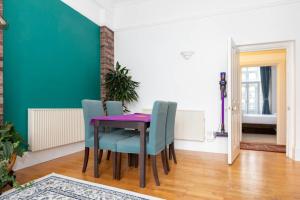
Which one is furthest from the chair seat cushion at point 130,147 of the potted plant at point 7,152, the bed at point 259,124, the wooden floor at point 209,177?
the bed at point 259,124

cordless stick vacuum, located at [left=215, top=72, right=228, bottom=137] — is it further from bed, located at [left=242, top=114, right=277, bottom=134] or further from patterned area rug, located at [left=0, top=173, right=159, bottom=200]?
bed, located at [left=242, top=114, right=277, bottom=134]

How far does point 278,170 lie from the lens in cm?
287

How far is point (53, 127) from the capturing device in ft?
10.6

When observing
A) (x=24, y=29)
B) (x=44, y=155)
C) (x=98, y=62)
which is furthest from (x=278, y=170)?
(x=24, y=29)

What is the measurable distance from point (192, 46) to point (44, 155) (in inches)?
135

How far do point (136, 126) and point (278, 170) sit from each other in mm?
2196

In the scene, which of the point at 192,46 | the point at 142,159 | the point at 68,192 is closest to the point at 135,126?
the point at 142,159

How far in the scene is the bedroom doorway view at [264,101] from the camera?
15.3 feet

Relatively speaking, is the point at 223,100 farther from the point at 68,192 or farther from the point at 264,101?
the point at 264,101

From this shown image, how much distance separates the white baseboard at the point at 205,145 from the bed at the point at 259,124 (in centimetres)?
333

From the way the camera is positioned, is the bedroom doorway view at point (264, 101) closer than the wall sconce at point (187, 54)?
No

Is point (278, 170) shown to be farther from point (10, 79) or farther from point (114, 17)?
point (114, 17)

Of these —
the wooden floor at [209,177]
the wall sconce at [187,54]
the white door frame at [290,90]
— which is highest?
the wall sconce at [187,54]

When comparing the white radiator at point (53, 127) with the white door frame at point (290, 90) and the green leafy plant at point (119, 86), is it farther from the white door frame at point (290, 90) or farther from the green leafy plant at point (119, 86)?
the white door frame at point (290, 90)
